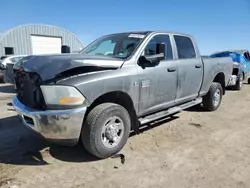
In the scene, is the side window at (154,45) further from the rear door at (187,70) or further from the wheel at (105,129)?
the wheel at (105,129)

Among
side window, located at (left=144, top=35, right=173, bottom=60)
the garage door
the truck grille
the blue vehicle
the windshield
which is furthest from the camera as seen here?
the garage door

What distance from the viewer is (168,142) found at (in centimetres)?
433

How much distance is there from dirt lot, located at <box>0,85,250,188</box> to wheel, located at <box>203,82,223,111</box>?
1.46 metres

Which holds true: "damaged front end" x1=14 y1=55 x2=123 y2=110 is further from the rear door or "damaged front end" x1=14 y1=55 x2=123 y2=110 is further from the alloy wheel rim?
the rear door

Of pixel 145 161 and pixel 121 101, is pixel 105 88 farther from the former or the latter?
pixel 145 161

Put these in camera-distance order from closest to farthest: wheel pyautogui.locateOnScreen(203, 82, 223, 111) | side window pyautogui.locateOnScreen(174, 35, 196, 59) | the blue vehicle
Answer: side window pyautogui.locateOnScreen(174, 35, 196, 59)
wheel pyautogui.locateOnScreen(203, 82, 223, 111)
the blue vehicle

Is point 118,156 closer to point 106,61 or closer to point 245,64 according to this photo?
point 106,61

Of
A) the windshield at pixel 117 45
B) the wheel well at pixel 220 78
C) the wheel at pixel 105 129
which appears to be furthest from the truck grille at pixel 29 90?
the wheel well at pixel 220 78

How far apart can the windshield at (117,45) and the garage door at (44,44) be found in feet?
76.5

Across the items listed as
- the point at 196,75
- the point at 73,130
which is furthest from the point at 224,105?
the point at 73,130

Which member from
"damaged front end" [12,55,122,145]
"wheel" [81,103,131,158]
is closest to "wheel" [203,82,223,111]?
"wheel" [81,103,131,158]

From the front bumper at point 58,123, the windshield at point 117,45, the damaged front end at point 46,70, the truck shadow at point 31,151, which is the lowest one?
the truck shadow at point 31,151

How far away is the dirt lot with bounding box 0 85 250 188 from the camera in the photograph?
9.87 ft

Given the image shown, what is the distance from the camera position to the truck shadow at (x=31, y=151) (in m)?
3.59
